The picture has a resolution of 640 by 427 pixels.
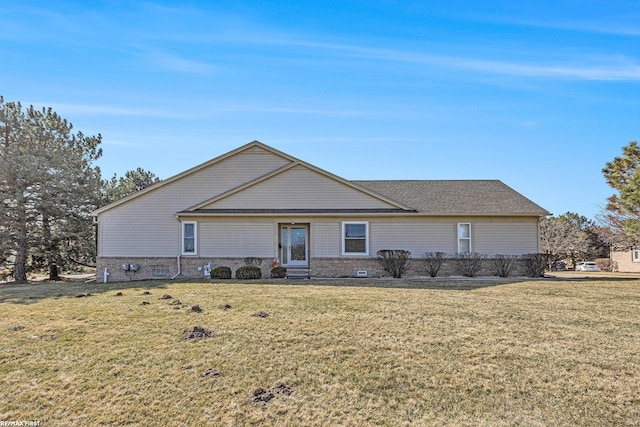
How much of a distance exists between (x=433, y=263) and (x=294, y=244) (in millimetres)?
6138

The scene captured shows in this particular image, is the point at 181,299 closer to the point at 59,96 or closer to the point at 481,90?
the point at 59,96

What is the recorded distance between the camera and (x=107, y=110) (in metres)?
14.9

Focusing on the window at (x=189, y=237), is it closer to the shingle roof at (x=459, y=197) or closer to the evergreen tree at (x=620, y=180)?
the shingle roof at (x=459, y=197)

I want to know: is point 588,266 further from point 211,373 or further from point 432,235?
point 211,373

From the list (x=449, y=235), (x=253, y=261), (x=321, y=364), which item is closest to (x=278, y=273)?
(x=253, y=261)

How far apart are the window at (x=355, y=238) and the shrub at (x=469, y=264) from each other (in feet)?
12.9

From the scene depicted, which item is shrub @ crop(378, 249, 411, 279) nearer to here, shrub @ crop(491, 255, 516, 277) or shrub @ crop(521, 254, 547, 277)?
shrub @ crop(491, 255, 516, 277)

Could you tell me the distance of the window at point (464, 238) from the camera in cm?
1622

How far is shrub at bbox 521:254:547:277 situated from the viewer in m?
15.5

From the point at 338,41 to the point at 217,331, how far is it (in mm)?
10493

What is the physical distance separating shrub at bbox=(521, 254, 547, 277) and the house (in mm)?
514

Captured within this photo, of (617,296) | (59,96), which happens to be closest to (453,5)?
(617,296)

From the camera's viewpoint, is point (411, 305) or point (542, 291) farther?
point (542, 291)

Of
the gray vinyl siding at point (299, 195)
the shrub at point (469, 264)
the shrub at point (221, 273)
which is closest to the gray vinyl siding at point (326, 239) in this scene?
the gray vinyl siding at point (299, 195)
